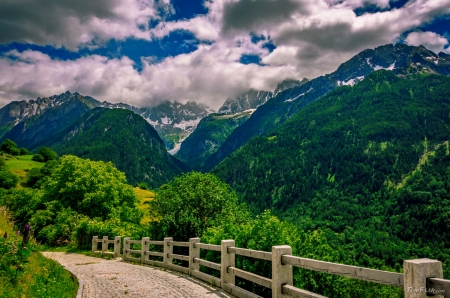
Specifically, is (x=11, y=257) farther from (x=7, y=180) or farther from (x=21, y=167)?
(x=21, y=167)

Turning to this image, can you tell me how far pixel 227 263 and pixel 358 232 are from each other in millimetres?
173711

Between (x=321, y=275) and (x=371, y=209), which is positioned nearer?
(x=321, y=275)

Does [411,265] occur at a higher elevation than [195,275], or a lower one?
higher

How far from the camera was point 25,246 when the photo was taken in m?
8.03

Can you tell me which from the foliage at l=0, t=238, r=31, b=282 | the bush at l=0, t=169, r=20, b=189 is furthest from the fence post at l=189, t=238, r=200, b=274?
the bush at l=0, t=169, r=20, b=189

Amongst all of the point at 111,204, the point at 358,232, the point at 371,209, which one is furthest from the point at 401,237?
the point at 111,204

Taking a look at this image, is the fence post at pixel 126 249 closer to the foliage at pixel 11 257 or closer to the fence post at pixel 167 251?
the fence post at pixel 167 251

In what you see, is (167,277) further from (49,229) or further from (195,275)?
(49,229)

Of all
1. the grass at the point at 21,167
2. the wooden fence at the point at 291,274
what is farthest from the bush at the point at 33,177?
the wooden fence at the point at 291,274

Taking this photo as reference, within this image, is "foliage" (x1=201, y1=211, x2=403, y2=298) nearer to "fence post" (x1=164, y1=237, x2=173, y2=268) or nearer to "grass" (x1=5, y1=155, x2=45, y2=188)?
"fence post" (x1=164, y1=237, x2=173, y2=268)

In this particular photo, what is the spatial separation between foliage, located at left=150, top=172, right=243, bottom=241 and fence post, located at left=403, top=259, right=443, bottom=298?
16.4 m

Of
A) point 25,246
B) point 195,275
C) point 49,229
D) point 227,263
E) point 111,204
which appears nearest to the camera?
point 25,246

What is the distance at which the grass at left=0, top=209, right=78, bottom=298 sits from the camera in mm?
7215

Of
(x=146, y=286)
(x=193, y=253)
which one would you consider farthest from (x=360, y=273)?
(x=193, y=253)
